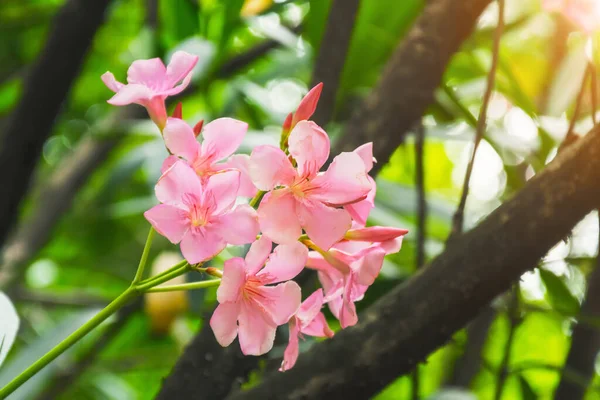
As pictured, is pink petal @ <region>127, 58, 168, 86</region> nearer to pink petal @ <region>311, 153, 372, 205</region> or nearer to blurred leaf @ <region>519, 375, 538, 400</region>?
pink petal @ <region>311, 153, 372, 205</region>

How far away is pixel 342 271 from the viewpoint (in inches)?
15.0

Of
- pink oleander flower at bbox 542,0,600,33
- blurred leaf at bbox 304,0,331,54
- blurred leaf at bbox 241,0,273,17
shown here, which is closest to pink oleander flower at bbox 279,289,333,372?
pink oleander flower at bbox 542,0,600,33

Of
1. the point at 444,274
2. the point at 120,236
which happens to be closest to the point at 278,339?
the point at 444,274

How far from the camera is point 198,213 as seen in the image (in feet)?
1.09


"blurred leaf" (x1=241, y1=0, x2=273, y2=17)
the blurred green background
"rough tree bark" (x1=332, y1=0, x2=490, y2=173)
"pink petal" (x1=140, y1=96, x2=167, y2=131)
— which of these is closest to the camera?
"pink petal" (x1=140, y1=96, x2=167, y2=131)

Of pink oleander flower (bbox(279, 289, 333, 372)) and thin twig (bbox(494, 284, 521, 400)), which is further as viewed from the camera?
thin twig (bbox(494, 284, 521, 400))

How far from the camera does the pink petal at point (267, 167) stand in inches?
12.9

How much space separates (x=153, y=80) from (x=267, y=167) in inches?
5.1

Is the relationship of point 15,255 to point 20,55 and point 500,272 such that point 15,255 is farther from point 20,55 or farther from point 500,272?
point 500,272

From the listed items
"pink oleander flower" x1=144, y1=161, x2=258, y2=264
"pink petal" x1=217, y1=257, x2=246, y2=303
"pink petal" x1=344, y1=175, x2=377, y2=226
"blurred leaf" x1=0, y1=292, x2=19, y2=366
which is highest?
"pink oleander flower" x1=144, y1=161, x2=258, y2=264

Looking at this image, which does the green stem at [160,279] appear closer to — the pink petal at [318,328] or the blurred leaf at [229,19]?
the pink petal at [318,328]

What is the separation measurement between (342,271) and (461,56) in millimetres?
819

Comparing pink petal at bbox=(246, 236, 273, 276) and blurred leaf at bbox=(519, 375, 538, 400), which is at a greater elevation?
pink petal at bbox=(246, 236, 273, 276)

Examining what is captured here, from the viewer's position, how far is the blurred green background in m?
0.79
